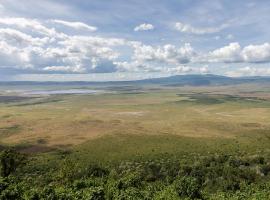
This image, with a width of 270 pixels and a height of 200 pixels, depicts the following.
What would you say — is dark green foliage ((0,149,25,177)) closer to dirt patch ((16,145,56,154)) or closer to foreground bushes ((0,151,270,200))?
foreground bushes ((0,151,270,200))

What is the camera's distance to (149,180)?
83938mm

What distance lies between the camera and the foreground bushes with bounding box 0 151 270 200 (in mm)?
53625

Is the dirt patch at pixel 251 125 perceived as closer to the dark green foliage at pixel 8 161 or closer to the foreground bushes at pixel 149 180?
the foreground bushes at pixel 149 180

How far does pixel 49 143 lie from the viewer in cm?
14100

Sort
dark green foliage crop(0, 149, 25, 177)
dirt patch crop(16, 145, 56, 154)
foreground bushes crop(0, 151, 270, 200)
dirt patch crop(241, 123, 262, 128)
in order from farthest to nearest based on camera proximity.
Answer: dirt patch crop(241, 123, 262, 128)
dirt patch crop(16, 145, 56, 154)
dark green foliage crop(0, 149, 25, 177)
foreground bushes crop(0, 151, 270, 200)

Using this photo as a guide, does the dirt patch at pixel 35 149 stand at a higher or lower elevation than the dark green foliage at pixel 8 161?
lower

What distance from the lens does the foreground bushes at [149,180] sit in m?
53.6

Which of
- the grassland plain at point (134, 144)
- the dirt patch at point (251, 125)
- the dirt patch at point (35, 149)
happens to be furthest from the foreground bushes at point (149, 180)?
the dirt patch at point (251, 125)

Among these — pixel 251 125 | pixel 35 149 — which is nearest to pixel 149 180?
pixel 35 149

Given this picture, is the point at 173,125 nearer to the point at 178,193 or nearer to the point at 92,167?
the point at 92,167

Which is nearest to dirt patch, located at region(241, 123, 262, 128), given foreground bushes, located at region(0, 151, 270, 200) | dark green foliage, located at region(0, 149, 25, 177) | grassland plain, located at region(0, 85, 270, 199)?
grassland plain, located at region(0, 85, 270, 199)

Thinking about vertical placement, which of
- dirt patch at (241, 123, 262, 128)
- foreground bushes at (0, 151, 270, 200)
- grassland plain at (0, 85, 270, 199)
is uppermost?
foreground bushes at (0, 151, 270, 200)

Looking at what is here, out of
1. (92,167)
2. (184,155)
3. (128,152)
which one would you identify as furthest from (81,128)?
(92,167)

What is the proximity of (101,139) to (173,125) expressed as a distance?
165ft
